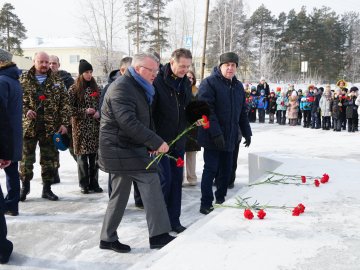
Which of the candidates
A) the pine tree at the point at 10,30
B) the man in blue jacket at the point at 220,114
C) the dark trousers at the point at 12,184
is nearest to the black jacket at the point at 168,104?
the man in blue jacket at the point at 220,114

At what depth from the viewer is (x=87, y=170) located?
5.49 m

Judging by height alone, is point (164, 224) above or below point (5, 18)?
below

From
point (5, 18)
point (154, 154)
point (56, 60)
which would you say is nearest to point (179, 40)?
point (5, 18)

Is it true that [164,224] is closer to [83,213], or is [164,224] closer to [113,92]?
[113,92]

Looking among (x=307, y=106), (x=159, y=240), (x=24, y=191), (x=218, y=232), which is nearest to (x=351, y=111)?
(x=307, y=106)

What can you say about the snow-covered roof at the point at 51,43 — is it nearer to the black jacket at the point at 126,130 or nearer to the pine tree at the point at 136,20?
the pine tree at the point at 136,20

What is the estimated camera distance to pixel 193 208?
16.1 feet

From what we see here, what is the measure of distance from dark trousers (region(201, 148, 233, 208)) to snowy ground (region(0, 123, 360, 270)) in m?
0.28

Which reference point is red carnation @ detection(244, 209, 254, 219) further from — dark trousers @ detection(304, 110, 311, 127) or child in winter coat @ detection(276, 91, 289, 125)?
child in winter coat @ detection(276, 91, 289, 125)

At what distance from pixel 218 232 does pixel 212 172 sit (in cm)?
200

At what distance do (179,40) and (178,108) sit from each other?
39.4 m

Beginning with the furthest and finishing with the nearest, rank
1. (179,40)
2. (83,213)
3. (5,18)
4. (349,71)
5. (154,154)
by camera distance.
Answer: (349,71)
(5,18)
(179,40)
(83,213)
(154,154)

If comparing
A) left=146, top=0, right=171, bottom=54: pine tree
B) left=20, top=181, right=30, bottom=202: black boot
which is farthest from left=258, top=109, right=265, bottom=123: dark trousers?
left=146, top=0, right=171, bottom=54: pine tree

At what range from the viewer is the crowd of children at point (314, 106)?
1384cm
